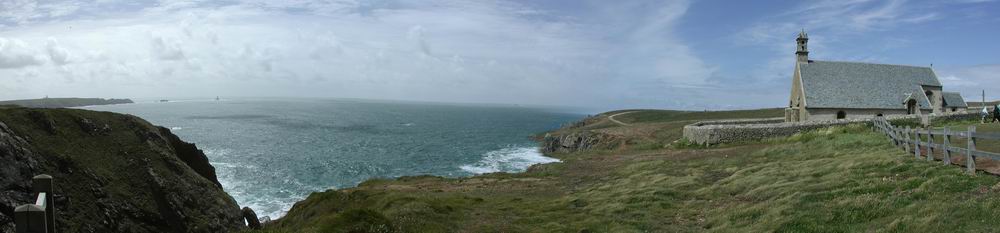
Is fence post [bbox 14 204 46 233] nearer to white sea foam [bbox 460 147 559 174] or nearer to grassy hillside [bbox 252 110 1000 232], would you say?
grassy hillside [bbox 252 110 1000 232]

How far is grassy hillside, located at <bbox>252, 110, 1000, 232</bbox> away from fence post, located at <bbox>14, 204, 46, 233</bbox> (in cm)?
939

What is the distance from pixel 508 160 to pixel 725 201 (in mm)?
54244

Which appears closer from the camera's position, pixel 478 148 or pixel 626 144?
pixel 626 144

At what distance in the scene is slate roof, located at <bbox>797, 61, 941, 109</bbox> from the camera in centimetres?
5453

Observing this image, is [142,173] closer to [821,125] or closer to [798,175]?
[798,175]

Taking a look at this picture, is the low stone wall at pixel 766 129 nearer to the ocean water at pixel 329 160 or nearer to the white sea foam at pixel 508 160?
the white sea foam at pixel 508 160

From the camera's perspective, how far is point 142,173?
26.7 meters

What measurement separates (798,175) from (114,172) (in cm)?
2945

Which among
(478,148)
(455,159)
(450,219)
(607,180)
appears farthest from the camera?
(478,148)

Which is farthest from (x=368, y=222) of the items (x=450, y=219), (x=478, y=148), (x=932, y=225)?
(x=478, y=148)

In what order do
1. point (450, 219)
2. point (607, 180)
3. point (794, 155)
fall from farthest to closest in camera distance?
point (607, 180) < point (794, 155) < point (450, 219)

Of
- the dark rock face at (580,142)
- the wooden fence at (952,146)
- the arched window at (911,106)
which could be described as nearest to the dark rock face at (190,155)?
the wooden fence at (952,146)

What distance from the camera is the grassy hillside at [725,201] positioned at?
42.3 ft

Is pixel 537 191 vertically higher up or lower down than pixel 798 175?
lower down
